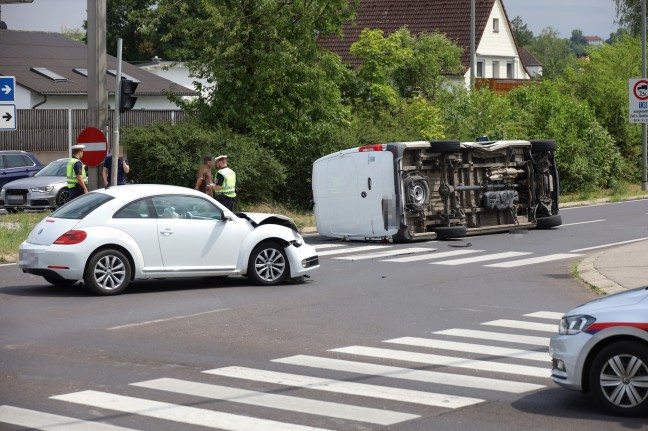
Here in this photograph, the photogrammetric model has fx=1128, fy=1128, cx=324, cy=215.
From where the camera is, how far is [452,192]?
24062 mm

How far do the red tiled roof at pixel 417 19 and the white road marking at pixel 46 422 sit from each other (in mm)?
56217

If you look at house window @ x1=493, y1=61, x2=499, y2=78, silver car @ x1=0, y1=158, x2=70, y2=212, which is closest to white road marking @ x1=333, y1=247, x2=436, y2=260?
silver car @ x1=0, y1=158, x2=70, y2=212

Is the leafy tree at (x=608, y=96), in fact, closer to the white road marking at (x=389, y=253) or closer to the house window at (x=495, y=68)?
the white road marking at (x=389, y=253)

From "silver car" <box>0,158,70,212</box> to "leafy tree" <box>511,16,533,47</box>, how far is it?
128203 millimetres

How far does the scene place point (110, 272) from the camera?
15266mm

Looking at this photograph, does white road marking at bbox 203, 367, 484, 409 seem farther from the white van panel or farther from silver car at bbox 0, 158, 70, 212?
silver car at bbox 0, 158, 70, 212

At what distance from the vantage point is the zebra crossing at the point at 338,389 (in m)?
8.30

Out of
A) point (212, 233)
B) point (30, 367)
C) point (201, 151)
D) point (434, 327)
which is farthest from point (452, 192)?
point (30, 367)

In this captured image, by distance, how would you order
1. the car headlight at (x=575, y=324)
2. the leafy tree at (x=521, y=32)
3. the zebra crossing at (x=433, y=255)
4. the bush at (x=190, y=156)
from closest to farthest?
the car headlight at (x=575, y=324) < the zebra crossing at (x=433, y=255) < the bush at (x=190, y=156) < the leafy tree at (x=521, y=32)

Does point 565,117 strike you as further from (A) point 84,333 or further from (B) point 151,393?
(B) point 151,393

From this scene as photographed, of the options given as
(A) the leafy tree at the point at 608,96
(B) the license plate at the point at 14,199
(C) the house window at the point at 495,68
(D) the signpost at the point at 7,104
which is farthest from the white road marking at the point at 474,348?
(C) the house window at the point at 495,68

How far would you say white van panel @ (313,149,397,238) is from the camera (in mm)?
22797

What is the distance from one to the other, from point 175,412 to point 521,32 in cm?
15949

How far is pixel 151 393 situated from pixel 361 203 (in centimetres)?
1414
